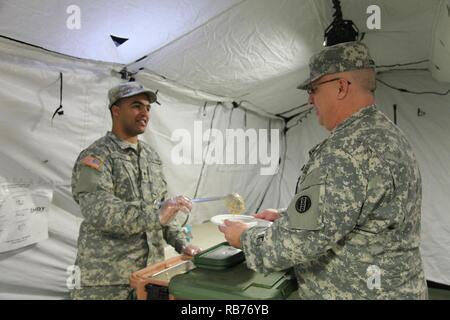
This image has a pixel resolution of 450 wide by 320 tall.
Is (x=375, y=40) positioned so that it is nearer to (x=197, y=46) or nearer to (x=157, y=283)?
(x=197, y=46)

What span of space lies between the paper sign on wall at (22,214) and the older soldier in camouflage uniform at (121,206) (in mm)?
359

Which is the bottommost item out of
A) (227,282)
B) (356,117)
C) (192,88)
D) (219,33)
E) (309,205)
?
(227,282)

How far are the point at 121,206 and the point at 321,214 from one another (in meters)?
0.81

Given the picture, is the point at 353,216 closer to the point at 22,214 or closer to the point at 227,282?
the point at 227,282

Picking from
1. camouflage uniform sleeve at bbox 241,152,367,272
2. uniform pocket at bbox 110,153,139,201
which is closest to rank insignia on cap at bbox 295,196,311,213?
camouflage uniform sleeve at bbox 241,152,367,272

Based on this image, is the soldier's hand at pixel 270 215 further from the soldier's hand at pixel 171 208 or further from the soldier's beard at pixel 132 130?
the soldier's beard at pixel 132 130

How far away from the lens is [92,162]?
4.66 ft

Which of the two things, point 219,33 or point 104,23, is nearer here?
point 104,23

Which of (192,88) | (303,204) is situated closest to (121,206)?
(303,204)

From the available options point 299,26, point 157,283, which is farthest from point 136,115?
point 299,26

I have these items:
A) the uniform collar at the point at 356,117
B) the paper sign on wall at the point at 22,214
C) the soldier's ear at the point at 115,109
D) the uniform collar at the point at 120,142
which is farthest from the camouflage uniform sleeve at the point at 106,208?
the uniform collar at the point at 356,117

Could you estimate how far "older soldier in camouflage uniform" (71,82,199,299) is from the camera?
4.47 feet

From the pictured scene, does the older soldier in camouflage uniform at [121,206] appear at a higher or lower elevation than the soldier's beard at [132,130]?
lower

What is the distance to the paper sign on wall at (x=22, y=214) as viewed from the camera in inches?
62.2
